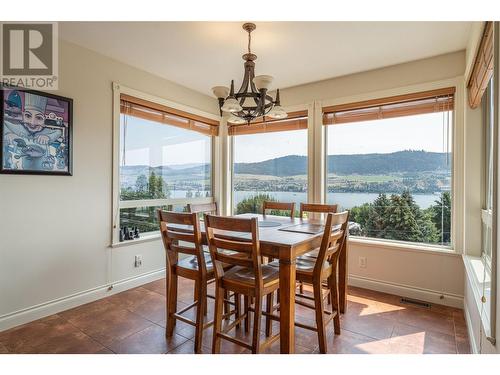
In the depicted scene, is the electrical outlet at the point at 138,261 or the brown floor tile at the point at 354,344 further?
the electrical outlet at the point at 138,261

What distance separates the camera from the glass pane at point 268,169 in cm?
391

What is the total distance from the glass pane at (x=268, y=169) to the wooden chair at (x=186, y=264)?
2.05 m

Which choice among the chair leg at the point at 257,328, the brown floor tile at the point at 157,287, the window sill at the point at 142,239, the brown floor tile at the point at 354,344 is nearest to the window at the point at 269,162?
the window sill at the point at 142,239

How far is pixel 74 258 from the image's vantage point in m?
2.74

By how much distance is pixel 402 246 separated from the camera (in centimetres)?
307

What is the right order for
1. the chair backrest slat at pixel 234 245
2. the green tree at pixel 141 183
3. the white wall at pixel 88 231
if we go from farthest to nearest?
the green tree at pixel 141 183 < the white wall at pixel 88 231 < the chair backrest slat at pixel 234 245

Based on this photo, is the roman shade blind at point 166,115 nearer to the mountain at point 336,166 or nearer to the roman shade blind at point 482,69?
the mountain at point 336,166

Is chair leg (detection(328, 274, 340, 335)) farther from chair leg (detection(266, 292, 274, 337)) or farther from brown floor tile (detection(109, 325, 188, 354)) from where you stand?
brown floor tile (detection(109, 325, 188, 354))

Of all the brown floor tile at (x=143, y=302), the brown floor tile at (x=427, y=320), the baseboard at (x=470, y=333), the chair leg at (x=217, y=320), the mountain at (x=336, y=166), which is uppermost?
the mountain at (x=336, y=166)

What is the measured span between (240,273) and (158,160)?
7.29 feet

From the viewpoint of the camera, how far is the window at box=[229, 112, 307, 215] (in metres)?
3.89

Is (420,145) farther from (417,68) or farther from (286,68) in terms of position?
(286,68)
